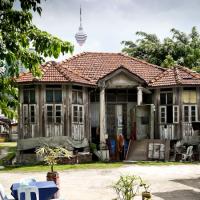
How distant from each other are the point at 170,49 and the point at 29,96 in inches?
675

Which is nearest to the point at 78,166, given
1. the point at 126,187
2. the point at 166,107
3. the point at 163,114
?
the point at 163,114

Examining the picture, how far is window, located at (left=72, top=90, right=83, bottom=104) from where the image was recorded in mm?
26203

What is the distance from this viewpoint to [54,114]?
83.6 ft

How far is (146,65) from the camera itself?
102ft

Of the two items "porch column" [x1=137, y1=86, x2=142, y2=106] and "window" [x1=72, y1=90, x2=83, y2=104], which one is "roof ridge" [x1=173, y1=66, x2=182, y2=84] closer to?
"porch column" [x1=137, y1=86, x2=142, y2=106]

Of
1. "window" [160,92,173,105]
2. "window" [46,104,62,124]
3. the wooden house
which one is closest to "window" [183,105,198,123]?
the wooden house

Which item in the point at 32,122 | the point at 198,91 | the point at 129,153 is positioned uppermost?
the point at 198,91

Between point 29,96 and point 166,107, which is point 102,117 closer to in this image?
point 166,107

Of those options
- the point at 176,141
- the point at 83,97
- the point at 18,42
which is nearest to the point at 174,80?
the point at 176,141

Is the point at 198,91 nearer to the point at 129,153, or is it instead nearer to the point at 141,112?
the point at 141,112

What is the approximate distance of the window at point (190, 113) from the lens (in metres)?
26.8

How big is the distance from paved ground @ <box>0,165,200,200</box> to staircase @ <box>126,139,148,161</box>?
2986 millimetres

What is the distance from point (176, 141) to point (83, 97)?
6.47m

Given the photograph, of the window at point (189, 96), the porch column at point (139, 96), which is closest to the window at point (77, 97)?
the porch column at point (139, 96)
